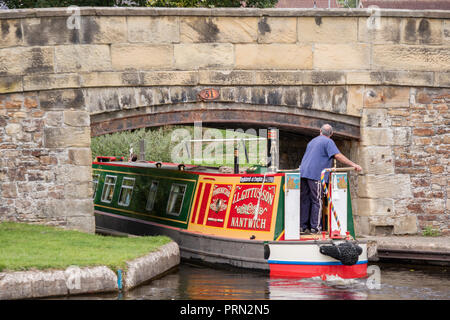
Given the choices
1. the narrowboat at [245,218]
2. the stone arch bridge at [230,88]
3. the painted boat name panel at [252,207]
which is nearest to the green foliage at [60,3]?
the narrowboat at [245,218]

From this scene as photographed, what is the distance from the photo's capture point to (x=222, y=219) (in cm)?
1122

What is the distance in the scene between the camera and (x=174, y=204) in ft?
41.6

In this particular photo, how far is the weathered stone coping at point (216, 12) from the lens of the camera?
10.8m

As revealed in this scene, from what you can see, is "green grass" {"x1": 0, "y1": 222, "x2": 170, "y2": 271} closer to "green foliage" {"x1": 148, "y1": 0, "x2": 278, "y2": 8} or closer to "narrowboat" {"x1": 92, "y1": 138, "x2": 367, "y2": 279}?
"narrowboat" {"x1": 92, "y1": 138, "x2": 367, "y2": 279}

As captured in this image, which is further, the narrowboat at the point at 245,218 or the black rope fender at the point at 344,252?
the narrowboat at the point at 245,218

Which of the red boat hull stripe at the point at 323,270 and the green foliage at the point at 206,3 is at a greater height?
the green foliage at the point at 206,3

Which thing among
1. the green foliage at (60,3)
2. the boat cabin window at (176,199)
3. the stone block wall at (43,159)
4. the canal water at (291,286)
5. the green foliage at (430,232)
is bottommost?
Result: the canal water at (291,286)

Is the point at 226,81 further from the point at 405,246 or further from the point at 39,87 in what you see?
the point at 405,246

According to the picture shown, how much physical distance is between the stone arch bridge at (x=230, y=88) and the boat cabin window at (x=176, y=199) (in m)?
1.51

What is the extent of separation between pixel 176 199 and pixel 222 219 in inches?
64.8

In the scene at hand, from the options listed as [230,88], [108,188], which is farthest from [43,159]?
[108,188]

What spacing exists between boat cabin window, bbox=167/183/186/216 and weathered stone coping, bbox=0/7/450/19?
2863mm

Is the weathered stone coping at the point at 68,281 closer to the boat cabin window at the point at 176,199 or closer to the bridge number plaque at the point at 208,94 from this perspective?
the bridge number plaque at the point at 208,94

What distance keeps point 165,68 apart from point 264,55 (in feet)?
4.80
